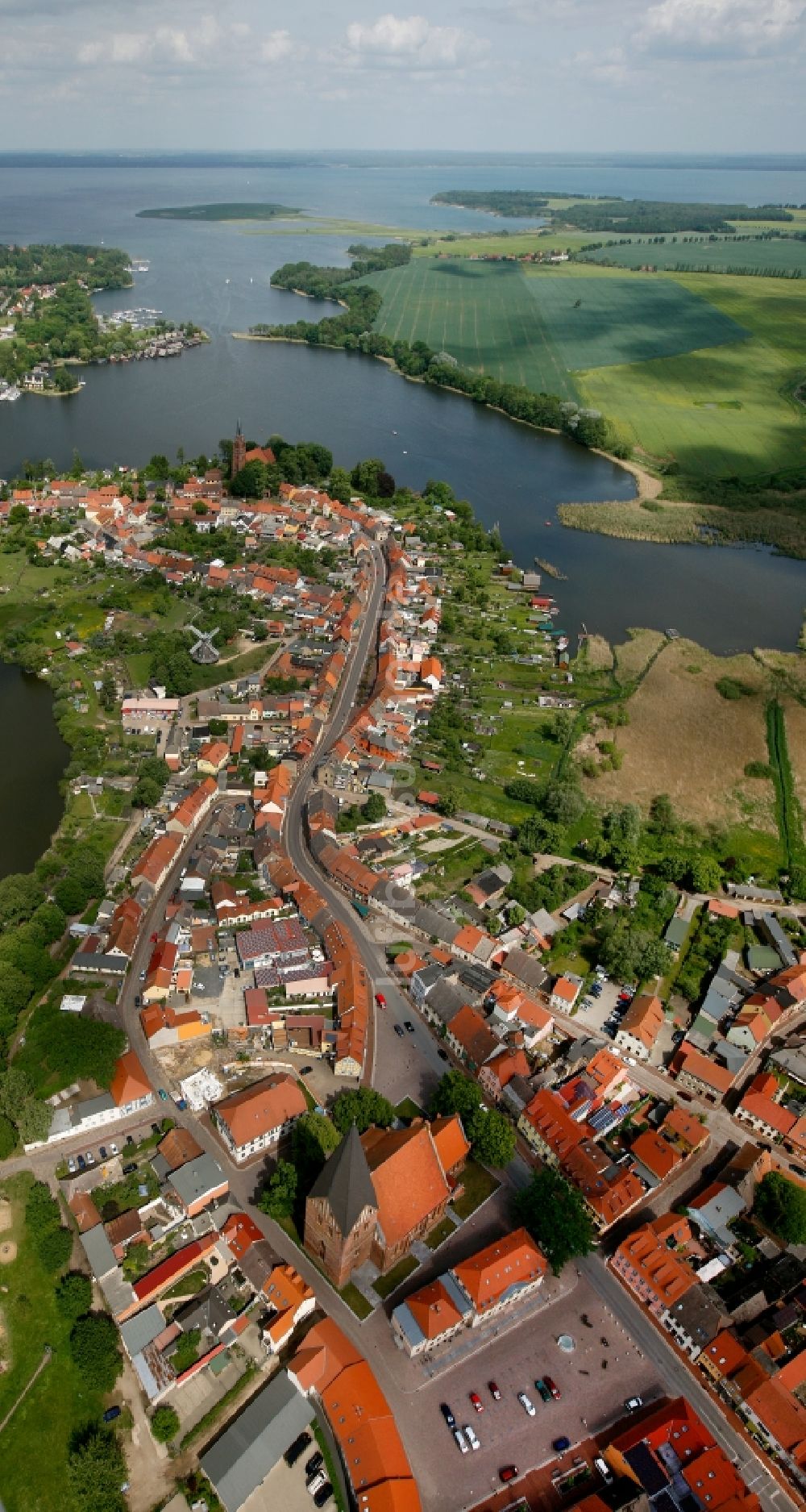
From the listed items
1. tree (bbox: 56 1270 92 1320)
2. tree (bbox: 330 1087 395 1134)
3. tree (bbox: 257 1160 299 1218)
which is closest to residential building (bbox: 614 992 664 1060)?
tree (bbox: 330 1087 395 1134)

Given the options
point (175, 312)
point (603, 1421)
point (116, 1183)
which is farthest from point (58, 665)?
point (175, 312)

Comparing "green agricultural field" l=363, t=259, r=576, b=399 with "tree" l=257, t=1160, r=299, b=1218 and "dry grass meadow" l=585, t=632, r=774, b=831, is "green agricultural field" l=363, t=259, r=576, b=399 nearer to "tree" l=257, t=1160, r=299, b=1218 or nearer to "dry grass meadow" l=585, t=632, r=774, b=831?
"dry grass meadow" l=585, t=632, r=774, b=831

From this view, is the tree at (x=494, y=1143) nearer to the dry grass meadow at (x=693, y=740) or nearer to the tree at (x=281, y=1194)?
the tree at (x=281, y=1194)

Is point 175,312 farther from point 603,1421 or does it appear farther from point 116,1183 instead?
point 603,1421

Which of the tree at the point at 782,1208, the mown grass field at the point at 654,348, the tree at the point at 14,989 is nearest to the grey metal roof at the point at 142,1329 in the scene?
the tree at the point at 14,989

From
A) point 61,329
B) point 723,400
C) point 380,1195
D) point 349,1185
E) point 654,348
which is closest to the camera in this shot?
point 349,1185

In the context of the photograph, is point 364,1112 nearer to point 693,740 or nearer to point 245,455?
point 693,740

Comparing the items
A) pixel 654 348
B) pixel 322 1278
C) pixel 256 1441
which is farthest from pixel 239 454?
pixel 654 348
